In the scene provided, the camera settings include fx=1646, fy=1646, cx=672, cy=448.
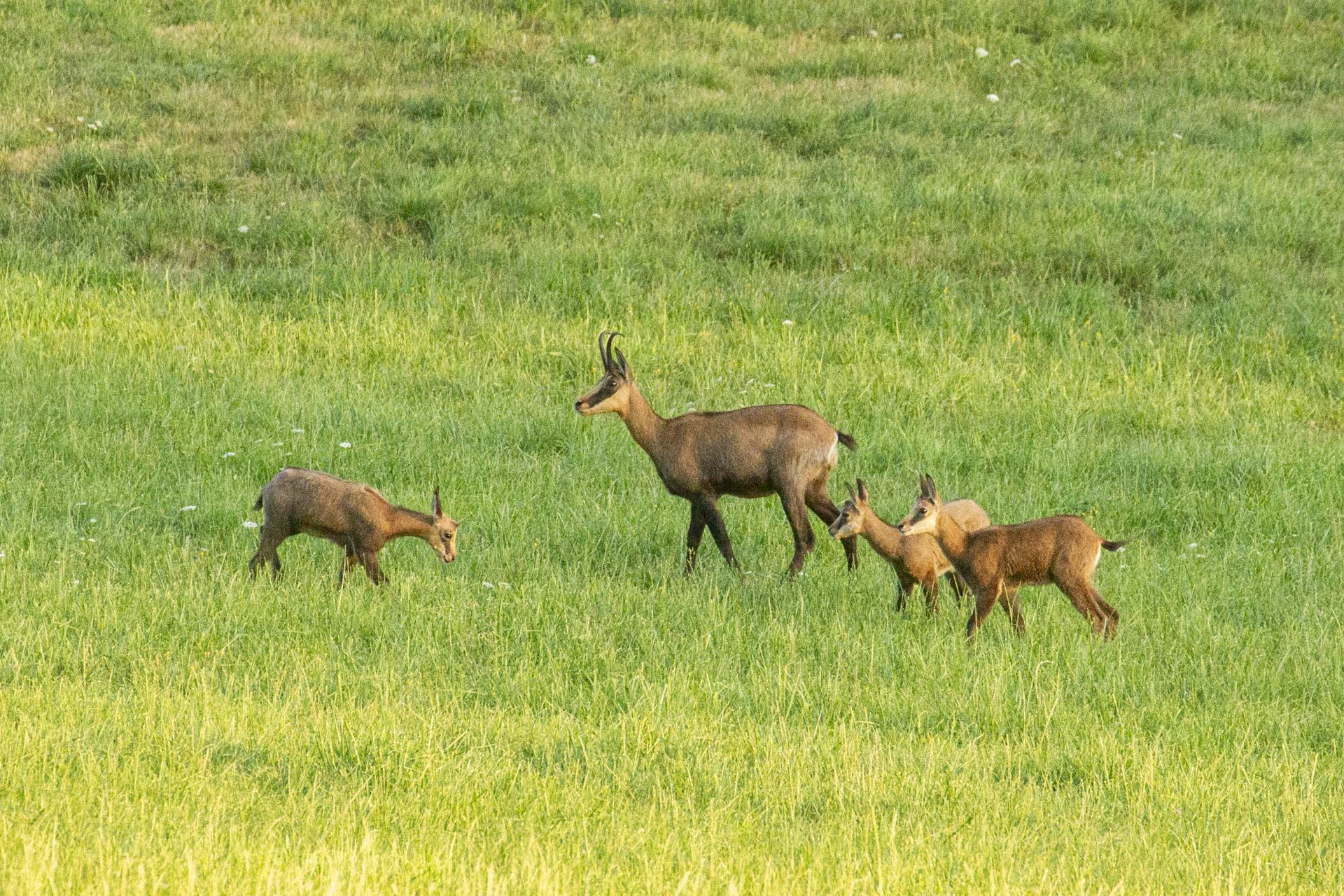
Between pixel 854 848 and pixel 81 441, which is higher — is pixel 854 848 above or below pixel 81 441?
above

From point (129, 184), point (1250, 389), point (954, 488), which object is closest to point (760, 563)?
point (954, 488)

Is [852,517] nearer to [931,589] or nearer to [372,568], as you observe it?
[931,589]

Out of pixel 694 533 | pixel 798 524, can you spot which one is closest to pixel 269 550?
pixel 694 533

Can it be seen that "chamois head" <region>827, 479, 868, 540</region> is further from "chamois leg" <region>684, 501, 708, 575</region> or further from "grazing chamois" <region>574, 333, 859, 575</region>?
"chamois leg" <region>684, 501, 708, 575</region>

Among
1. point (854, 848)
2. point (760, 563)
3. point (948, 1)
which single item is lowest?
point (760, 563)

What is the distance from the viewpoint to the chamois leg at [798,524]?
938 centimetres

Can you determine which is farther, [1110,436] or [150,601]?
[1110,436]

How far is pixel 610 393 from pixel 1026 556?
2641mm

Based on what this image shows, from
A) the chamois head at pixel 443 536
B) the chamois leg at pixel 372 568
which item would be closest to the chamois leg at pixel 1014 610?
the chamois head at pixel 443 536

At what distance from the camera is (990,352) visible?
1430cm

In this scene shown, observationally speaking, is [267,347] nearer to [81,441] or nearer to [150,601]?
[81,441]

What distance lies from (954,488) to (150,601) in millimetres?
5507

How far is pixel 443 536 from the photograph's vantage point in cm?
902

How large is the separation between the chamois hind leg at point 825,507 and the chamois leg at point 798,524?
162 mm
